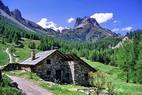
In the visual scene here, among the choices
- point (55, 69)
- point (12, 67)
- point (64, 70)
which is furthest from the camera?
point (12, 67)

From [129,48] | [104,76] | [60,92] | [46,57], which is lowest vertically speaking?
[60,92]

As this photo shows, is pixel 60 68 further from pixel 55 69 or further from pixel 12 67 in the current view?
pixel 12 67

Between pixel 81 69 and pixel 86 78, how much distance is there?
2326 millimetres

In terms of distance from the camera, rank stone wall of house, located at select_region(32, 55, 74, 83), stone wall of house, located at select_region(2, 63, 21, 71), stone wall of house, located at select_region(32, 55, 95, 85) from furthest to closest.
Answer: stone wall of house, located at select_region(2, 63, 21, 71), stone wall of house, located at select_region(32, 55, 95, 85), stone wall of house, located at select_region(32, 55, 74, 83)

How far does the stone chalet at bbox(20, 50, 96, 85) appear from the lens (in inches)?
1634

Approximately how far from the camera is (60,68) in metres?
44.3

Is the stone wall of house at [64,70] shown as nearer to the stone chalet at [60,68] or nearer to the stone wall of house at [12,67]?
the stone chalet at [60,68]

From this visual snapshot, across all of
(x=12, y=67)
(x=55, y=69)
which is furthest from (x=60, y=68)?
(x=12, y=67)

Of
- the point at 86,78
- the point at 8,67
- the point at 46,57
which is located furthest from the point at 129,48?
the point at 8,67

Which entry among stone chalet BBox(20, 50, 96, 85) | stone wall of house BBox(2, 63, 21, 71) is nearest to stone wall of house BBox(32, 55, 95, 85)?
stone chalet BBox(20, 50, 96, 85)

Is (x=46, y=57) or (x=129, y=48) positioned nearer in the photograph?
(x=46, y=57)

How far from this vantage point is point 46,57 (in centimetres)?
4197

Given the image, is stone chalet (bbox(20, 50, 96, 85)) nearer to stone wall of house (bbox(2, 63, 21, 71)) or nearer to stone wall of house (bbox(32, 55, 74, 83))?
stone wall of house (bbox(32, 55, 74, 83))

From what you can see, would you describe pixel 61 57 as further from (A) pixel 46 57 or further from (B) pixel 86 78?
(B) pixel 86 78
